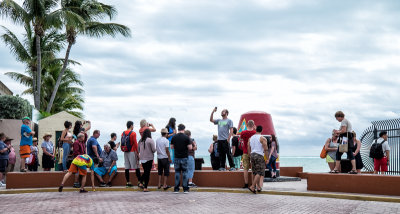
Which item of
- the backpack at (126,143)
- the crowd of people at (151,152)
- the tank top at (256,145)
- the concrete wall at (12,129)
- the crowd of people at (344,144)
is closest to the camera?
the crowd of people at (344,144)

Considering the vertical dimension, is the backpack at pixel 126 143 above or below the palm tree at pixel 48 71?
below

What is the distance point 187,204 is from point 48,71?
32.4 m

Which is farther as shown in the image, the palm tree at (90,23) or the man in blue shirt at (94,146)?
the palm tree at (90,23)

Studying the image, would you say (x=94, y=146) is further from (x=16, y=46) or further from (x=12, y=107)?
(x=16, y=46)

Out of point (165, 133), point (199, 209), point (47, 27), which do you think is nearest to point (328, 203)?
point (199, 209)

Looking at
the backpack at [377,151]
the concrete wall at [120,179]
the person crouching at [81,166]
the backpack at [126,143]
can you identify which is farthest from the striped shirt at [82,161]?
the backpack at [377,151]

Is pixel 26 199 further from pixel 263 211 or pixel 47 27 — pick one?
pixel 47 27

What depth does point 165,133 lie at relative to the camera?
511 inches

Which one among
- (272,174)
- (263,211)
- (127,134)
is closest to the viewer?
(263,211)

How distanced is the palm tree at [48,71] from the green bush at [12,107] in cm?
780

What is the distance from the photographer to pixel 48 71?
39.2 metres

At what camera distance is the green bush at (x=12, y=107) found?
21.5 m

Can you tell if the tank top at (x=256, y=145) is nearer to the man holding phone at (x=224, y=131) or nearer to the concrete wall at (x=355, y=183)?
the man holding phone at (x=224, y=131)

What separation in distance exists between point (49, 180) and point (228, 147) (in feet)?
19.5
